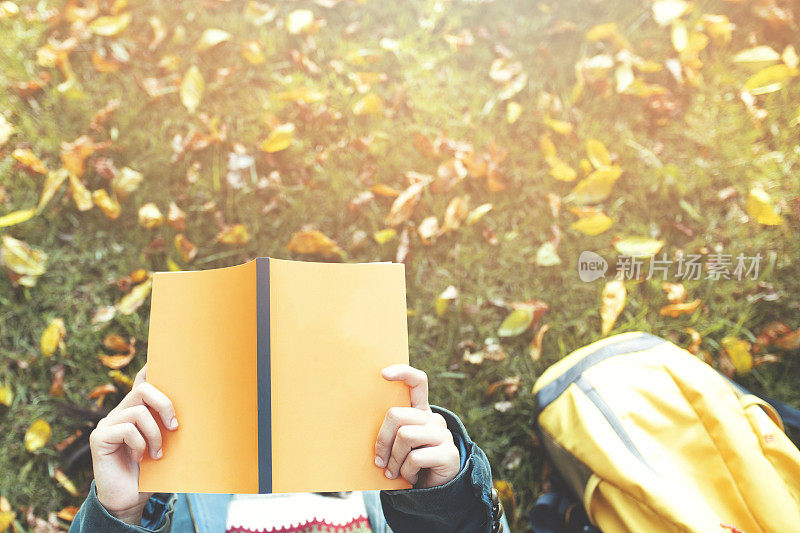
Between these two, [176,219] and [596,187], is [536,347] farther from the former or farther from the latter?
[176,219]

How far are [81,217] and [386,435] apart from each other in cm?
160

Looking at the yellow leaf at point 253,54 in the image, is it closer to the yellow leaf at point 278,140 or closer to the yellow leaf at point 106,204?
the yellow leaf at point 278,140

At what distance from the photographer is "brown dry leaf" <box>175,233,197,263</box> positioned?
6.25 ft

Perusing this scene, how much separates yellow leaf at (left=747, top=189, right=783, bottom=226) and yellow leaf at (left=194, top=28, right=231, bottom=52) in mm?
2142

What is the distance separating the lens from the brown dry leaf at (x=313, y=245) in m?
1.90

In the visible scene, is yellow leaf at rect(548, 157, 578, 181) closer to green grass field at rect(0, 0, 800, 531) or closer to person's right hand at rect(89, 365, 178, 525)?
green grass field at rect(0, 0, 800, 531)

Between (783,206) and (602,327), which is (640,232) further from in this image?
(783,206)

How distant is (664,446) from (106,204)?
1.96 metres

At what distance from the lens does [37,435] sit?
5.64 feet

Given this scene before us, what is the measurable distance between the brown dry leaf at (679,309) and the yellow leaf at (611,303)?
0.46ft

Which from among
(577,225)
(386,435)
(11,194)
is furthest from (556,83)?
(11,194)

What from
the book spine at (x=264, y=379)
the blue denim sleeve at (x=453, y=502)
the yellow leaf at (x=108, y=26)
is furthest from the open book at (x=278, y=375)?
the yellow leaf at (x=108, y=26)

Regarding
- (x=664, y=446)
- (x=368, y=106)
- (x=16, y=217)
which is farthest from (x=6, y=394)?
(x=664, y=446)

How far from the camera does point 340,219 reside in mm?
1993
